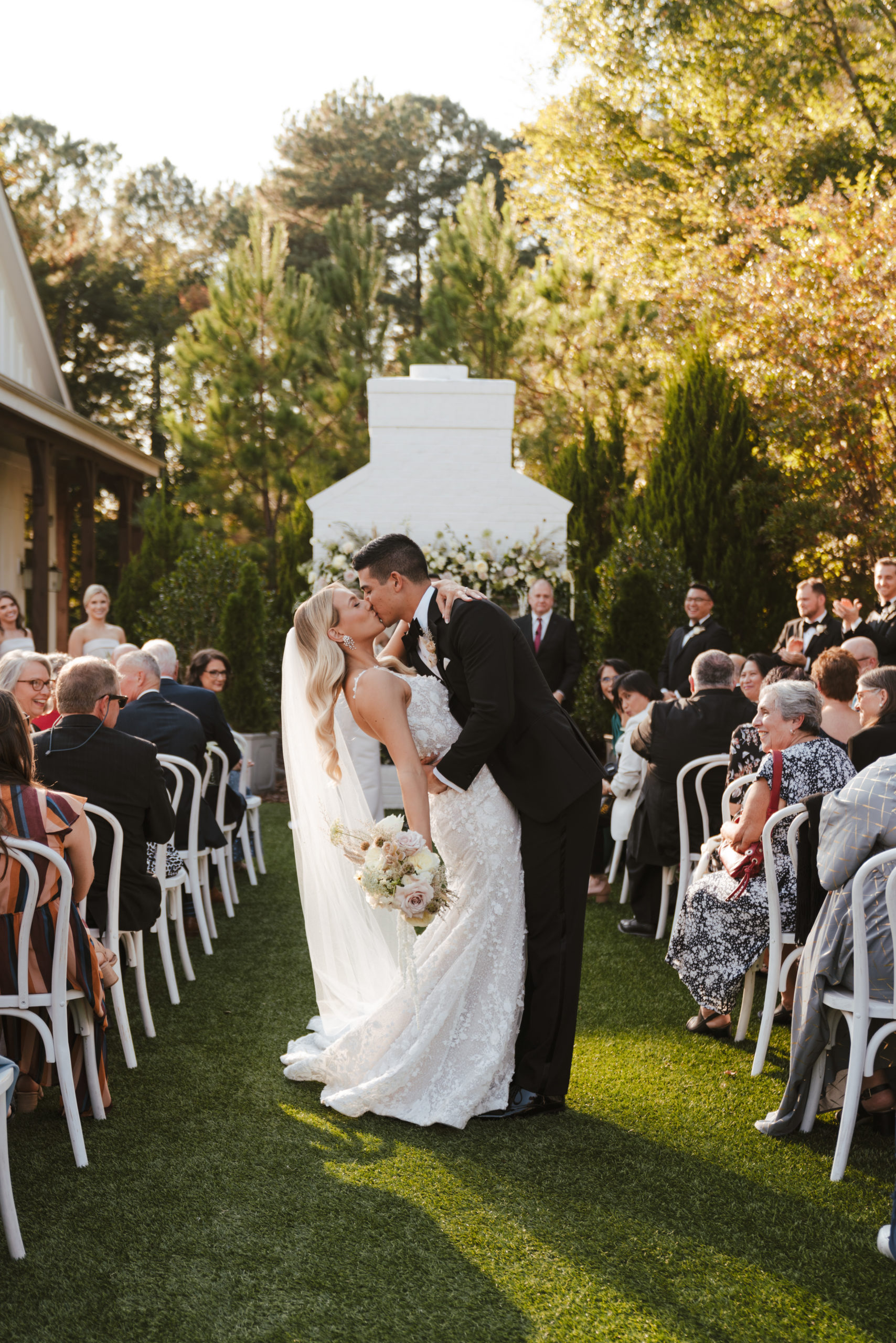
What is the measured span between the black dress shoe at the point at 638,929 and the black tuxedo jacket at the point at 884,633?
2.66 m

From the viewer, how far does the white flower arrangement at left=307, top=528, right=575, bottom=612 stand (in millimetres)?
11094

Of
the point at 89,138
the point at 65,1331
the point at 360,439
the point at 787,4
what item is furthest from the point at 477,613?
the point at 89,138

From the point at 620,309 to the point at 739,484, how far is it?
931cm

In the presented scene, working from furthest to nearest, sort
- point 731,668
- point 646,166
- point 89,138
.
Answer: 1. point 89,138
2. point 646,166
3. point 731,668

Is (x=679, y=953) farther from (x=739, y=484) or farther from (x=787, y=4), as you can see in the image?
(x=787, y=4)

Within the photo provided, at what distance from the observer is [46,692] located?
521 cm

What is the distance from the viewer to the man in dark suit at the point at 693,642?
29.2ft

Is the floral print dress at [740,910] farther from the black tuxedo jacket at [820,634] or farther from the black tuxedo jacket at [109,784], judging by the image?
the black tuxedo jacket at [820,634]

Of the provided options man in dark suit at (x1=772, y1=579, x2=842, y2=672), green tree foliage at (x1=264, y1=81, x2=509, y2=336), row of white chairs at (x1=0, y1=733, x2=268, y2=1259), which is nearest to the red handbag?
row of white chairs at (x1=0, y1=733, x2=268, y2=1259)

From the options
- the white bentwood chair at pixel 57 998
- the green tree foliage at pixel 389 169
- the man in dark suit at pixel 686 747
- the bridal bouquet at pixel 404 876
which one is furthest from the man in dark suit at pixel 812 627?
the green tree foliage at pixel 389 169

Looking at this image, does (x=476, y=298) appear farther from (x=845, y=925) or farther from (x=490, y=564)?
(x=845, y=925)

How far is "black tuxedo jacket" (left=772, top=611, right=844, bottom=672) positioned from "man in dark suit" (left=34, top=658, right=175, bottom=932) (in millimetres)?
5102

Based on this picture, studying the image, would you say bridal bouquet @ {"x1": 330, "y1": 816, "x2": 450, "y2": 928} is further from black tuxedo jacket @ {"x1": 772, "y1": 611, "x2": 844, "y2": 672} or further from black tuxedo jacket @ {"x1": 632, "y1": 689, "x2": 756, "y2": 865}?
black tuxedo jacket @ {"x1": 772, "y1": 611, "x2": 844, "y2": 672}

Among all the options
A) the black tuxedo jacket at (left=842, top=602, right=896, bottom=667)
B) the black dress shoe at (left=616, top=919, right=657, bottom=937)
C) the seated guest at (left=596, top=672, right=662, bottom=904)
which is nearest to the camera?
the black dress shoe at (left=616, top=919, right=657, bottom=937)
